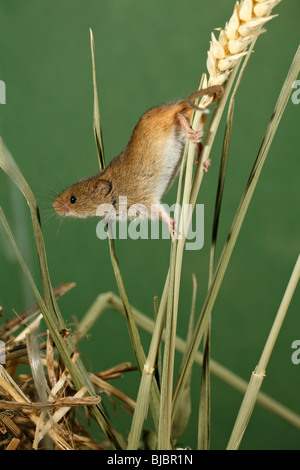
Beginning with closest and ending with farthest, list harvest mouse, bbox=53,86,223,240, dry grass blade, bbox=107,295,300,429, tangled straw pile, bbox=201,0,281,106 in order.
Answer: tangled straw pile, bbox=201,0,281,106, harvest mouse, bbox=53,86,223,240, dry grass blade, bbox=107,295,300,429

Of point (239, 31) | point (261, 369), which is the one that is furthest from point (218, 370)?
point (239, 31)

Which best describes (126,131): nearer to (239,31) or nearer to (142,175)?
(142,175)

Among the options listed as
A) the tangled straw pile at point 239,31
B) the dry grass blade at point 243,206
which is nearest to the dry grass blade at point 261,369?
the dry grass blade at point 243,206

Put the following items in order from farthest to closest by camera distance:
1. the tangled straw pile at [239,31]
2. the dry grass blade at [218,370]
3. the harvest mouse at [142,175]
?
1. the dry grass blade at [218,370]
2. the harvest mouse at [142,175]
3. the tangled straw pile at [239,31]

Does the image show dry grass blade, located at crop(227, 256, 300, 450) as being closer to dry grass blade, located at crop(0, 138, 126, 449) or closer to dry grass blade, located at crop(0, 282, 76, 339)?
dry grass blade, located at crop(0, 138, 126, 449)

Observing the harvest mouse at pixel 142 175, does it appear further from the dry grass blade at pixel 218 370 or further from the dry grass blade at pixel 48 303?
the dry grass blade at pixel 218 370

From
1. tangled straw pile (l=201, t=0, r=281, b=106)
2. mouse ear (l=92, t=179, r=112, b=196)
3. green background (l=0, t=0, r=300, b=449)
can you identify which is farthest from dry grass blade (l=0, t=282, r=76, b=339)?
tangled straw pile (l=201, t=0, r=281, b=106)
